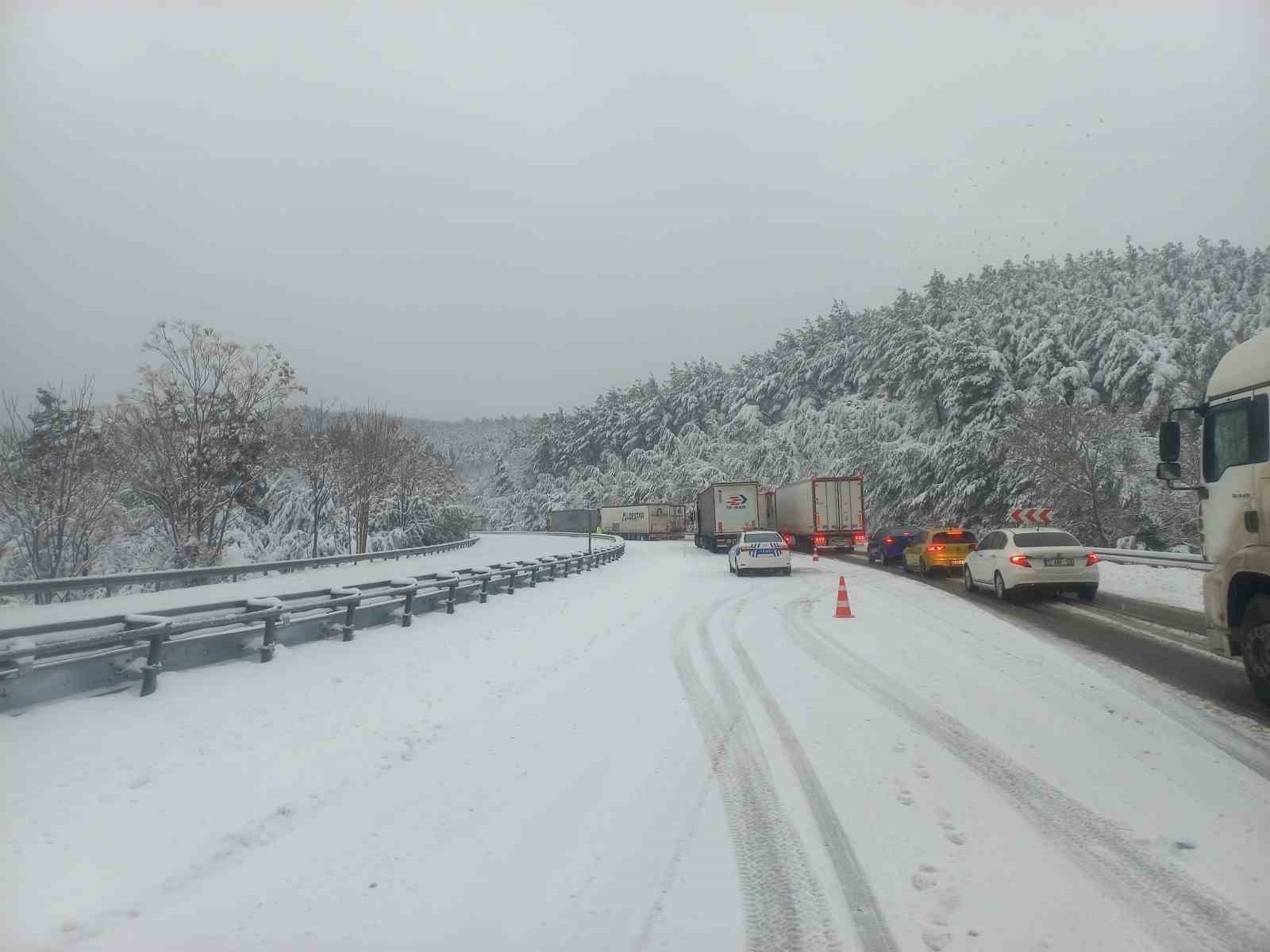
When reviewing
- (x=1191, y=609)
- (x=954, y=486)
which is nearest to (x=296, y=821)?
(x=1191, y=609)

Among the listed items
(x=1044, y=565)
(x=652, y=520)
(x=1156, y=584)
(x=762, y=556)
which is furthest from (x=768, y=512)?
(x=1044, y=565)

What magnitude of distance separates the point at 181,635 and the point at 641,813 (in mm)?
5910

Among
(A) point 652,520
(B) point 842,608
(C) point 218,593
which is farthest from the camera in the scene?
(A) point 652,520

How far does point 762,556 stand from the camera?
26844 mm

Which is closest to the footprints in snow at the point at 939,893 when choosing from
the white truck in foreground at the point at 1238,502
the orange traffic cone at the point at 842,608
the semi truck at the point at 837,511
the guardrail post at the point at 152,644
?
the white truck in foreground at the point at 1238,502

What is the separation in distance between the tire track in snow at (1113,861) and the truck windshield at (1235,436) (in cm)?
381

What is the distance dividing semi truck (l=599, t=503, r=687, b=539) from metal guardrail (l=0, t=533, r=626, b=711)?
59.9m

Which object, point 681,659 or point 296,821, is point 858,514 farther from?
point 296,821

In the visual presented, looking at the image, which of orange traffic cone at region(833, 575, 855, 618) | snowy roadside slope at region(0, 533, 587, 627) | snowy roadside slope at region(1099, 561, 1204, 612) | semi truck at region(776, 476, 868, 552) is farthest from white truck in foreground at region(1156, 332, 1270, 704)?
semi truck at region(776, 476, 868, 552)

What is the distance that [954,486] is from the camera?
44.7 meters

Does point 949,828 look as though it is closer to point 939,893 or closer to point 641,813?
point 939,893

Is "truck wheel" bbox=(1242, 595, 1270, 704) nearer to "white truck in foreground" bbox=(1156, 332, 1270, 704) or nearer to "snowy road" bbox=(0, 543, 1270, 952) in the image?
"white truck in foreground" bbox=(1156, 332, 1270, 704)

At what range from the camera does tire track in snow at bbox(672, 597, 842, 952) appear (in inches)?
142

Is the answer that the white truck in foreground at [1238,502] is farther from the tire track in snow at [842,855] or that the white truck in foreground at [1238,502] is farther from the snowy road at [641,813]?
the tire track in snow at [842,855]
